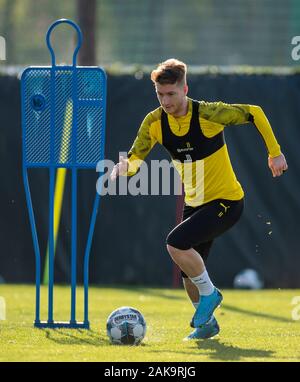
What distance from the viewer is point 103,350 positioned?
22.0ft


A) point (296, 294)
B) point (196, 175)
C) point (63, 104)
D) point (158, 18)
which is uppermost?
point (158, 18)

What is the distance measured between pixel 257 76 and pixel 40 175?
3200 mm

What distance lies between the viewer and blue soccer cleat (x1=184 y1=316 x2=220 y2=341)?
293 inches

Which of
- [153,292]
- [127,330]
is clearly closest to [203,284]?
[127,330]

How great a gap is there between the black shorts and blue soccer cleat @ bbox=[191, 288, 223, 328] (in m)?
0.40

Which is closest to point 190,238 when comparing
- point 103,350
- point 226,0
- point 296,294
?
point 103,350

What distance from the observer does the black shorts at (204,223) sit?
720 cm

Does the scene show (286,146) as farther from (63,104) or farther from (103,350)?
(103,350)

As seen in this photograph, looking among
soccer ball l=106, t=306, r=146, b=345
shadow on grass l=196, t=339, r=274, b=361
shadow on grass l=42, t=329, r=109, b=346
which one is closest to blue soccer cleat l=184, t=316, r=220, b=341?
shadow on grass l=196, t=339, r=274, b=361

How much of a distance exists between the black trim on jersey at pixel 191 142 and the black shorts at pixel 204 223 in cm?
38

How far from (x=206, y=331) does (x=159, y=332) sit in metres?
0.61
